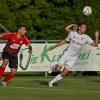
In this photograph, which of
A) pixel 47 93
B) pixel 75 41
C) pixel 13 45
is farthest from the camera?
pixel 13 45

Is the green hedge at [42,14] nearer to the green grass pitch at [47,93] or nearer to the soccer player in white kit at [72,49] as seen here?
the soccer player in white kit at [72,49]

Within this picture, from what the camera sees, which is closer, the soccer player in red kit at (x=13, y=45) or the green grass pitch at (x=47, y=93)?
the green grass pitch at (x=47, y=93)

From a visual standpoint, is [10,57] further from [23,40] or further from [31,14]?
[31,14]

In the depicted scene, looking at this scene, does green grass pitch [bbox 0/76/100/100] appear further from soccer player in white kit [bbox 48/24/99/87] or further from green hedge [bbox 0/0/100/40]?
green hedge [bbox 0/0/100/40]

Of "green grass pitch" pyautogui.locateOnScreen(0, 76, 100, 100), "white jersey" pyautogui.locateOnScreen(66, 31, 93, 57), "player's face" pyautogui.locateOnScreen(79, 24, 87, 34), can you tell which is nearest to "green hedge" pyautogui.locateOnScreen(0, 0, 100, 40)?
"white jersey" pyautogui.locateOnScreen(66, 31, 93, 57)

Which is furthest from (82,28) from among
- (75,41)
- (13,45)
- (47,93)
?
(47,93)

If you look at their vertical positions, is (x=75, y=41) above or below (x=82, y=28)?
below

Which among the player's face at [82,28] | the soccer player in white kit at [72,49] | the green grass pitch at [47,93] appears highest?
the player's face at [82,28]

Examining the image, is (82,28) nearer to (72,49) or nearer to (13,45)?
(72,49)

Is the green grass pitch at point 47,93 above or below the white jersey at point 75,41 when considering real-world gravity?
below

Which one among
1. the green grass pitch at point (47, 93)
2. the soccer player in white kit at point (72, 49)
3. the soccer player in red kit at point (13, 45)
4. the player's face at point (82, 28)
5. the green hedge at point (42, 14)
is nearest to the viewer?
the green grass pitch at point (47, 93)

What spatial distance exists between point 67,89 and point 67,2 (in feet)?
71.7

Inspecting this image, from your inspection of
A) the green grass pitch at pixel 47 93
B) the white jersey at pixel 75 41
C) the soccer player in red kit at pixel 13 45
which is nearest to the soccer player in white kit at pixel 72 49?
the white jersey at pixel 75 41

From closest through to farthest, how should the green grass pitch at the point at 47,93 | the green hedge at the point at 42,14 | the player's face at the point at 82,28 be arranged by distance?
the green grass pitch at the point at 47,93
the player's face at the point at 82,28
the green hedge at the point at 42,14
